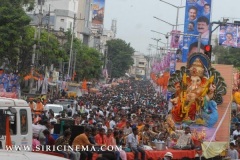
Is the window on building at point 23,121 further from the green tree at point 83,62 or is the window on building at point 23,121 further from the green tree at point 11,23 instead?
the green tree at point 83,62

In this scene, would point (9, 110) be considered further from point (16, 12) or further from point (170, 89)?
point (16, 12)

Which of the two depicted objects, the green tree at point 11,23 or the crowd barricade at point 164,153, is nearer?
the crowd barricade at point 164,153

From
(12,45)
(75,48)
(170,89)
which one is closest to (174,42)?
(12,45)

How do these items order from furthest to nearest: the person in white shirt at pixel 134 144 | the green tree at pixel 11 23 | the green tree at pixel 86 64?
the green tree at pixel 86 64 < the green tree at pixel 11 23 < the person in white shirt at pixel 134 144

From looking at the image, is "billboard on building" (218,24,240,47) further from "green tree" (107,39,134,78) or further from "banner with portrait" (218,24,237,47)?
"green tree" (107,39,134,78)

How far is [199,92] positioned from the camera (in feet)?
74.9

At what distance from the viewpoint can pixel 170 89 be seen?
79.3ft

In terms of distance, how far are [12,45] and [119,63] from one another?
375 feet

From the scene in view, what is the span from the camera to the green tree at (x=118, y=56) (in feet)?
510

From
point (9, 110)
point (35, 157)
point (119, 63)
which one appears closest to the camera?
point (35, 157)

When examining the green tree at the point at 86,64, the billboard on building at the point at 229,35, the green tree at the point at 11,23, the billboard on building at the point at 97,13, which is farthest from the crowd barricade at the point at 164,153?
the billboard on building at the point at 97,13

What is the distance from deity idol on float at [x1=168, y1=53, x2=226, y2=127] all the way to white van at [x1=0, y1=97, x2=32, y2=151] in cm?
1016

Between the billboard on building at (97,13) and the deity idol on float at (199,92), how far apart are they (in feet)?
367

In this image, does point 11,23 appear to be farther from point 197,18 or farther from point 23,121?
point 23,121
